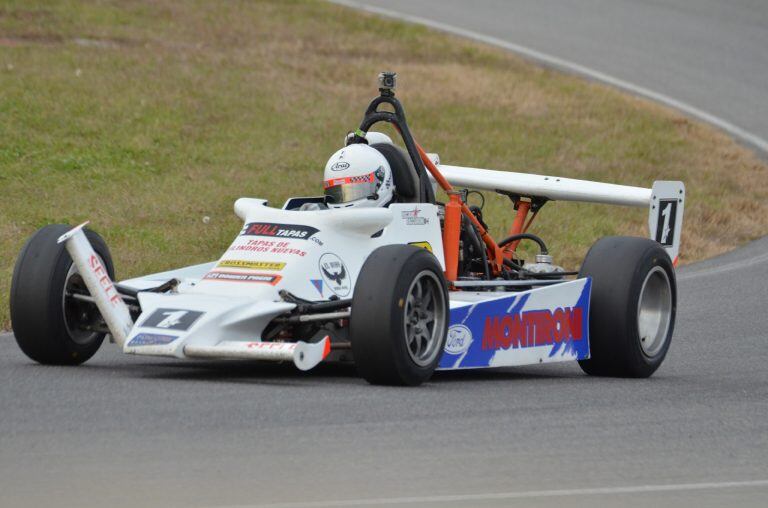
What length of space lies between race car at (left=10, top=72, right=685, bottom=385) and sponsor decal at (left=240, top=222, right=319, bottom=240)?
0.04 ft

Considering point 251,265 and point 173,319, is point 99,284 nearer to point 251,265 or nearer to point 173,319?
point 173,319

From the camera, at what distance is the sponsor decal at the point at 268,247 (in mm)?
7754

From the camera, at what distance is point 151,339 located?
23.3ft

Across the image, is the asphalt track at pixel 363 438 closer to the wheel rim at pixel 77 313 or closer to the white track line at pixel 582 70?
the wheel rim at pixel 77 313

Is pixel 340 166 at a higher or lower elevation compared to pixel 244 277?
higher

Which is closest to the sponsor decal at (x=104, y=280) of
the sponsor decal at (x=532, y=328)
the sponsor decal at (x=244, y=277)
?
the sponsor decal at (x=244, y=277)

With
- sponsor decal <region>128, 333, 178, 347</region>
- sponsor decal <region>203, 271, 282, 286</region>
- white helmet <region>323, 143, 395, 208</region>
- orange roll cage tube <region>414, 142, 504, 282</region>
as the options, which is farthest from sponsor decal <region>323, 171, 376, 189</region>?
sponsor decal <region>128, 333, 178, 347</region>

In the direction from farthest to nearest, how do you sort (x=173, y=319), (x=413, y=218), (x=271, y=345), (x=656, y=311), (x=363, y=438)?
(x=656, y=311) → (x=413, y=218) → (x=173, y=319) → (x=271, y=345) → (x=363, y=438)

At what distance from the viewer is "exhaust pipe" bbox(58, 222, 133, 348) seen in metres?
7.42

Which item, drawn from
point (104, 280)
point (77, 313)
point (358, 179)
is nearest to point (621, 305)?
point (358, 179)

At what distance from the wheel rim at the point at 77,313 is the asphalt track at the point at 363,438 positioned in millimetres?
178

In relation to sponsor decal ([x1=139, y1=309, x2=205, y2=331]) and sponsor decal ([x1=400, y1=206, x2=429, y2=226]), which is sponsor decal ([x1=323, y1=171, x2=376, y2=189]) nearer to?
sponsor decal ([x1=400, y1=206, x2=429, y2=226])

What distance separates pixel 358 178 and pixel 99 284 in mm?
1684

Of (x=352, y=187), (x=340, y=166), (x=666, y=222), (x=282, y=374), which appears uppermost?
(x=340, y=166)
